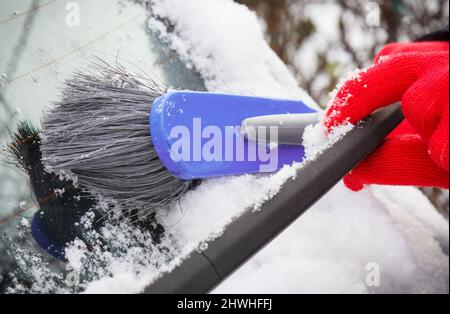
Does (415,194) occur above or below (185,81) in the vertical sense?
below

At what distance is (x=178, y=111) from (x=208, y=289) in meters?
0.43

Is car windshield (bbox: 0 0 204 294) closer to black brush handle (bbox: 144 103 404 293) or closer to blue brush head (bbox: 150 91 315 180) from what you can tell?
blue brush head (bbox: 150 91 315 180)

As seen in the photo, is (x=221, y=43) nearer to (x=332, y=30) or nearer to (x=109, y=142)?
(x=109, y=142)

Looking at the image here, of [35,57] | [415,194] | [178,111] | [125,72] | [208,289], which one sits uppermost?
[35,57]

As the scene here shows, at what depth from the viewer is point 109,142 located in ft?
3.27

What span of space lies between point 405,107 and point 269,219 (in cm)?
36

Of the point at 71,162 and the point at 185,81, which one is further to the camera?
the point at 185,81

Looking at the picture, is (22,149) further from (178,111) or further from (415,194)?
(415,194)

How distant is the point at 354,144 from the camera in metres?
0.89

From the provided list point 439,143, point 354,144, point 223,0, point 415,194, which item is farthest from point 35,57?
point 415,194

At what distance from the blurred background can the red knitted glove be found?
1566 millimetres

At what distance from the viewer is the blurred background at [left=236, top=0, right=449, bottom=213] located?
2508mm

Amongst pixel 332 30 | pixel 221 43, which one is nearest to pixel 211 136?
pixel 221 43
